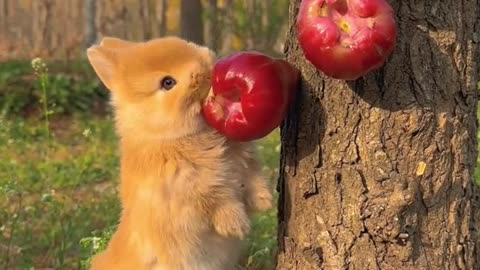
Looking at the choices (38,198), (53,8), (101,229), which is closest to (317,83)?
(101,229)

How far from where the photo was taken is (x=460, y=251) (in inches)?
115

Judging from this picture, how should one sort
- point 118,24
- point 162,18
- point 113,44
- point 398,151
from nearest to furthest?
point 398,151 < point 113,44 < point 118,24 < point 162,18

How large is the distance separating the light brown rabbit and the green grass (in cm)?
88

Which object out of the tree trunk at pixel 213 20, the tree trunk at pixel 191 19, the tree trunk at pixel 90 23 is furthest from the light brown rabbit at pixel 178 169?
the tree trunk at pixel 213 20

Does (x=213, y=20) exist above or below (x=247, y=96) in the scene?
above

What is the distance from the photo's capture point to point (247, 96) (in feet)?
8.62

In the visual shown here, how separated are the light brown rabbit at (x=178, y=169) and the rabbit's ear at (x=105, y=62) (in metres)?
0.04

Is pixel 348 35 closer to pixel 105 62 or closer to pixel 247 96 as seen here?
pixel 247 96

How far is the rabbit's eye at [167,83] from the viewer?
278 centimetres

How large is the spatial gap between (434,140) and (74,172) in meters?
4.94

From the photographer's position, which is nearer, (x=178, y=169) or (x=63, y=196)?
(x=178, y=169)

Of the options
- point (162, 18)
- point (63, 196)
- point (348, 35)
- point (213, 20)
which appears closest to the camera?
point (348, 35)

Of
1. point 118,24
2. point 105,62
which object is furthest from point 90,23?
point 105,62

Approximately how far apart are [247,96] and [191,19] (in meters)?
10.1
